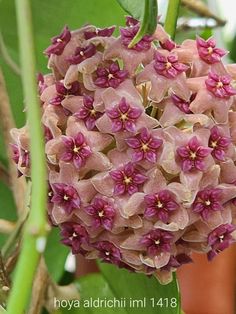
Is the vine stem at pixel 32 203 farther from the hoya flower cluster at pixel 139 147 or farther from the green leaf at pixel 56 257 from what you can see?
the green leaf at pixel 56 257

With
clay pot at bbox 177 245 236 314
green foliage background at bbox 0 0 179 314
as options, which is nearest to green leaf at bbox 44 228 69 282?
green foliage background at bbox 0 0 179 314

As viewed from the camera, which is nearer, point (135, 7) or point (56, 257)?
point (135, 7)

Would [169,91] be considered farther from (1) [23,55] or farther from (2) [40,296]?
(2) [40,296]

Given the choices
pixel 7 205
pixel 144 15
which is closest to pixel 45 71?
pixel 7 205

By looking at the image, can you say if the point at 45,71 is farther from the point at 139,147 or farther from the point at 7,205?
the point at 139,147

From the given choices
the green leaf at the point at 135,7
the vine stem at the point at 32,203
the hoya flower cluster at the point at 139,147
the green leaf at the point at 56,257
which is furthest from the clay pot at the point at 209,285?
the vine stem at the point at 32,203
